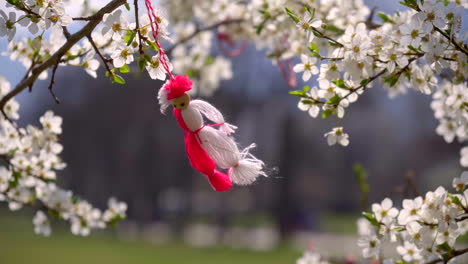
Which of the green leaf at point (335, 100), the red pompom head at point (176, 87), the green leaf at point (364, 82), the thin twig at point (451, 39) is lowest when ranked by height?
the red pompom head at point (176, 87)

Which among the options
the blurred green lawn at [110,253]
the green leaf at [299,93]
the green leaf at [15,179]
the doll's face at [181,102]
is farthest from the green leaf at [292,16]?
the blurred green lawn at [110,253]

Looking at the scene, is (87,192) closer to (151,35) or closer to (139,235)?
(139,235)

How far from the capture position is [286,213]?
10828 millimetres

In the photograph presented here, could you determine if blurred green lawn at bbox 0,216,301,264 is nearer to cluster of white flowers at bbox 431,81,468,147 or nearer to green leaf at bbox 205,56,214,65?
green leaf at bbox 205,56,214,65

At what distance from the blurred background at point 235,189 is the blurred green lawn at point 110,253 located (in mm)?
47

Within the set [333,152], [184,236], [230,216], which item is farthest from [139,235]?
[333,152]

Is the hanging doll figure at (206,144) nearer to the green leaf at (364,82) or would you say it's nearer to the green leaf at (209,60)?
the green leaf at (364,82)

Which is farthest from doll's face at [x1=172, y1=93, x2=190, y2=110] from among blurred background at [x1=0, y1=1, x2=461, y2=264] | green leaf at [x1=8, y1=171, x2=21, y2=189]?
blurred background at [x1=0, y1=1, x2=461, y2=264]

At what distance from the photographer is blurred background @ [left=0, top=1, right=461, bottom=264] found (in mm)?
9242

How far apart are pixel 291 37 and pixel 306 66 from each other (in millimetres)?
349

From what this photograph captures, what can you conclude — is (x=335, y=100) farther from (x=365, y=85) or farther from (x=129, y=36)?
(x=129, y=36)

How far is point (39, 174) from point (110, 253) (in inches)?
289

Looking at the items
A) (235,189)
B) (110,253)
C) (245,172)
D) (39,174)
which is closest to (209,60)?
(39,174)

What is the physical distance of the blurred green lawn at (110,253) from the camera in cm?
725
